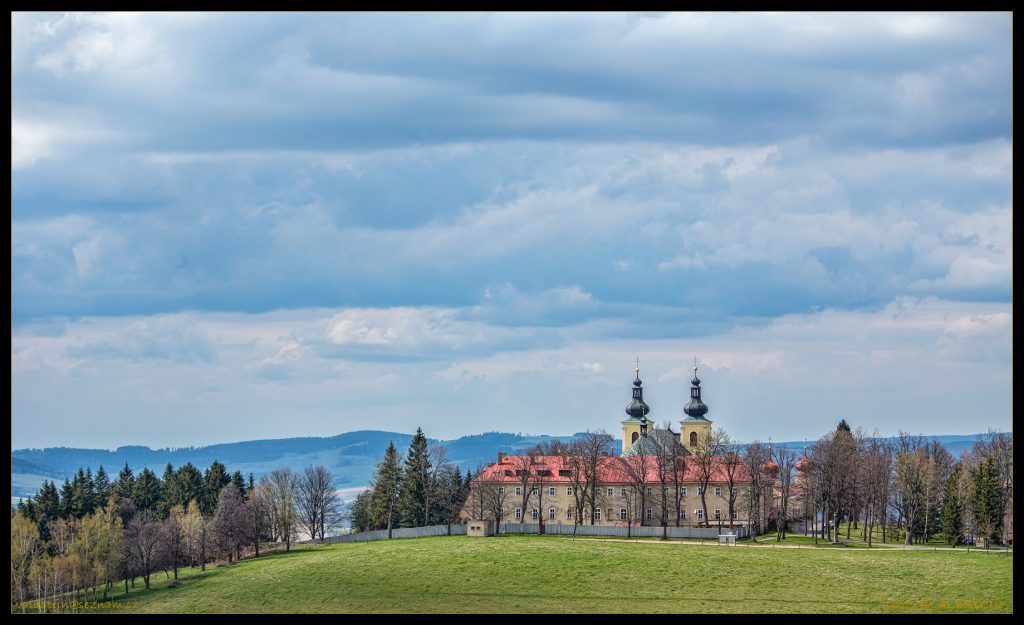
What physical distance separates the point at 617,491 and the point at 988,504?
105 feet

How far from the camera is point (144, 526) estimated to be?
86312mm

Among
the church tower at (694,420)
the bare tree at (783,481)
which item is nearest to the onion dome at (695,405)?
the church tower at (694,420)

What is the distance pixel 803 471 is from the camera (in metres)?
103

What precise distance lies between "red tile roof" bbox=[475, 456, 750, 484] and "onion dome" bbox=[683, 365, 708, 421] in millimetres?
24175

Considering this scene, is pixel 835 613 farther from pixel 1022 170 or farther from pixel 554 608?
pixel 1022 170

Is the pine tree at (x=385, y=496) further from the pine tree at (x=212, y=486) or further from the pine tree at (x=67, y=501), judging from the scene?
the pine tree at (x=67, y=501)

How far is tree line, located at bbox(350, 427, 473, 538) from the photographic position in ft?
344

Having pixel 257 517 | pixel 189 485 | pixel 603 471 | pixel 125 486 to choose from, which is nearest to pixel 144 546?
pixel 257 517

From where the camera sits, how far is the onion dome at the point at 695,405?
13412cm

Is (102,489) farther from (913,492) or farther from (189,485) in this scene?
(913,492)
